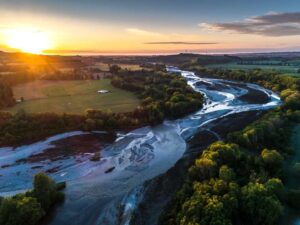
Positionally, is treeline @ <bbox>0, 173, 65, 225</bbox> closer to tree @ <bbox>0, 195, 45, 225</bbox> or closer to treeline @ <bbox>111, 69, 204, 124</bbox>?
tree @ <bbox>0, 195, 45, 225</bbox>

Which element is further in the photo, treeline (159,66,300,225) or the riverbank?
the riverbank

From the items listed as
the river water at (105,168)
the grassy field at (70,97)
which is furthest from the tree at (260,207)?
the grassy field at (70,97)

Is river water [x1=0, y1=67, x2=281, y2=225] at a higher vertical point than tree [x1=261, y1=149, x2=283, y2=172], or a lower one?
lower

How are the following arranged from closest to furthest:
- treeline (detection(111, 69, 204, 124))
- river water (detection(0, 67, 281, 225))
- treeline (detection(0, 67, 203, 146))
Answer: river water (detection(0, 67, 281, 225)) → treeline (detection(0, 67, 203, 146)) → treeline (detection(111, 69, 204, 124))

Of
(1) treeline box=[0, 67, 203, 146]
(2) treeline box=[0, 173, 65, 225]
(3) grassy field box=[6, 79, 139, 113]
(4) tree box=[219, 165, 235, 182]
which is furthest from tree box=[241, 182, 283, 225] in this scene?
(3) grassy field box=[6, 79, 139, 113]

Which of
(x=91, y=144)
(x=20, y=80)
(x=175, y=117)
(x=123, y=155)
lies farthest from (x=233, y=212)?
(x=20, y=80)

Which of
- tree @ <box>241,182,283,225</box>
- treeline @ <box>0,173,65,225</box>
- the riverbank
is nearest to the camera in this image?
tree @ <box>241,182,283,225</box>

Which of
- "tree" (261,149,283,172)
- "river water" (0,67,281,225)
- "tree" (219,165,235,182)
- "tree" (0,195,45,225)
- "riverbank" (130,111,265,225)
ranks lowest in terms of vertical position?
"river water" (0,67,281,225)
